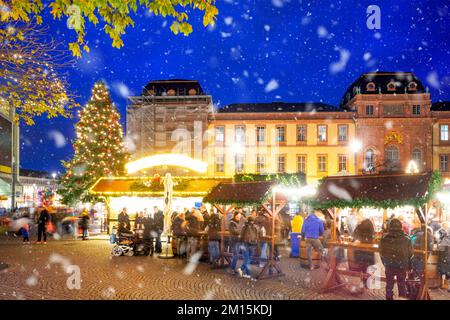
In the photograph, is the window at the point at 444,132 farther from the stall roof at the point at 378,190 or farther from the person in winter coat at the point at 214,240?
the stall roof at the point at 378,190

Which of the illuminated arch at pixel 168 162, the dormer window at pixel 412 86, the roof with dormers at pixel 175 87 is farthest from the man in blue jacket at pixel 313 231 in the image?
the dormer window at pixel 412 86

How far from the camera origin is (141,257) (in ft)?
48.5

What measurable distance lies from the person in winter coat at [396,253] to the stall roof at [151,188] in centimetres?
1426

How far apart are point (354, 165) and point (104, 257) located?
3368 cm

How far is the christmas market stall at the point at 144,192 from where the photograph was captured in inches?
874

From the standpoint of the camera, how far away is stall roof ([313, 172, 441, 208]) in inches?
308

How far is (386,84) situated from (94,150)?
32614 millimetres

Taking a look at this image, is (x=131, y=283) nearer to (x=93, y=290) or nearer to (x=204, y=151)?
(x=93, y=290)

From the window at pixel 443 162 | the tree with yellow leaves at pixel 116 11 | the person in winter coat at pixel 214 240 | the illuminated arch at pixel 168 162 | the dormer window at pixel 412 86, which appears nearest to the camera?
the tree with yellow leaves at pixel 116 11

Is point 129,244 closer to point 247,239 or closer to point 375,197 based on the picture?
point 247,239

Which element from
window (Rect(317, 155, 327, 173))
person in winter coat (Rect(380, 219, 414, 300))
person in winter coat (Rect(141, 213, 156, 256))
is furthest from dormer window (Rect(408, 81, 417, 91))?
person in winter coat (Rect(380, 219, 414, 300))

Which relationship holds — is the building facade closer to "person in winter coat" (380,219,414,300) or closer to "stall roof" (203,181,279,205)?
"stall roof" (203,181,279,205)

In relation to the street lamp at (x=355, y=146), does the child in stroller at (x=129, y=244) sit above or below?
Result: below

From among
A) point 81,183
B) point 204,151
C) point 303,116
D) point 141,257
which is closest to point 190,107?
point 204,151
